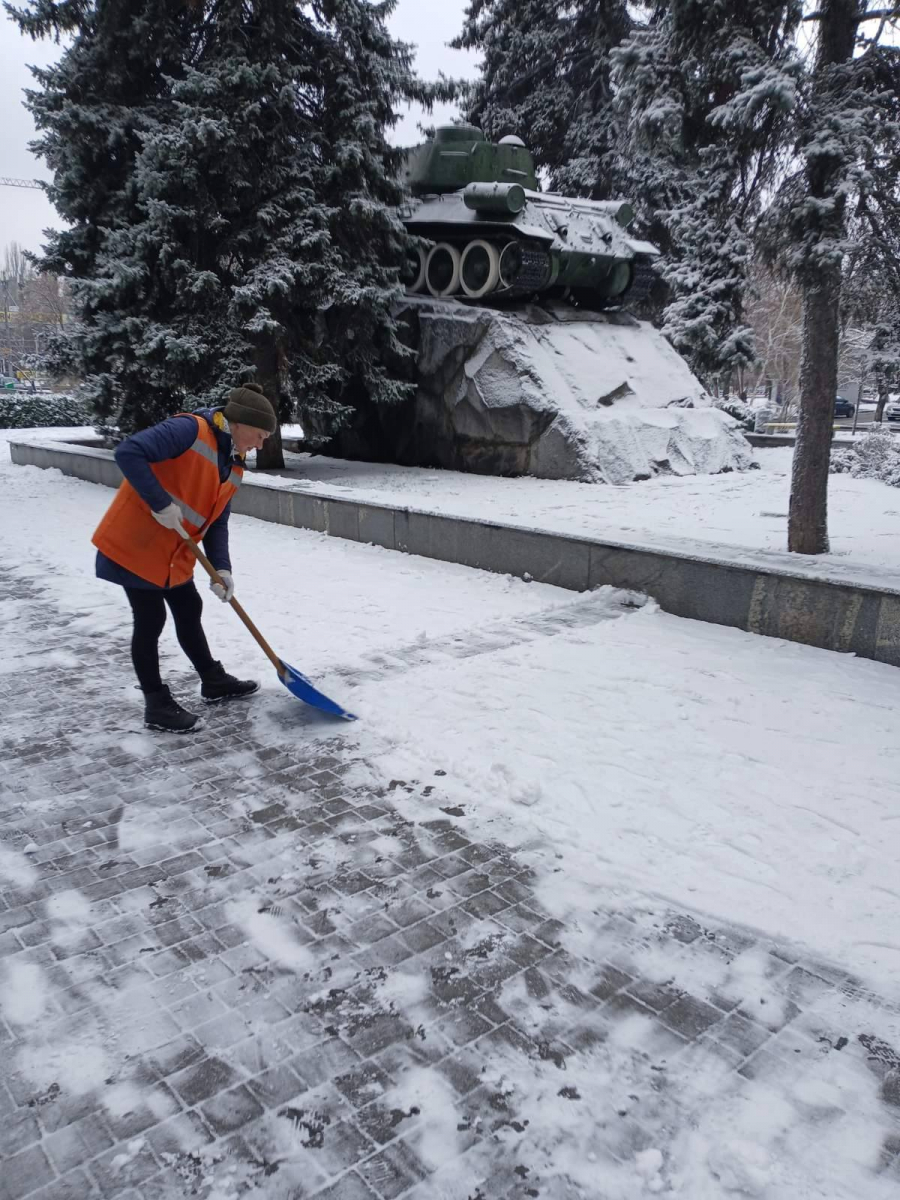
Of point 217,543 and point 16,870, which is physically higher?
point 217,543

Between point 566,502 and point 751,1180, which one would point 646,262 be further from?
point 751,1180

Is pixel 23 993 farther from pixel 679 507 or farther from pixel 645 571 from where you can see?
pixel 679 507

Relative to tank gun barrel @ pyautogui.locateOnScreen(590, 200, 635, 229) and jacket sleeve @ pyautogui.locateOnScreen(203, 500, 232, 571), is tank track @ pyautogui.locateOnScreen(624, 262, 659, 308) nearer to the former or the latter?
tank gun barrel @ pyautogui.locateOnScreen(590, 200, 635, 229)

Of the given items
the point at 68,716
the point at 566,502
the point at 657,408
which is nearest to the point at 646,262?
the point at 657,408

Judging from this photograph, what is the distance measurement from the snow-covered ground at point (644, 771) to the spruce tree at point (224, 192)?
611 centimetres

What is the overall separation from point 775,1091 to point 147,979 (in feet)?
5.34

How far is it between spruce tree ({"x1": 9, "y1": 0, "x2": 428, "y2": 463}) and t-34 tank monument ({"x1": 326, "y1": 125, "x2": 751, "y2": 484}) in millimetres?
1505

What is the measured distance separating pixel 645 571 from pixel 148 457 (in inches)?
139

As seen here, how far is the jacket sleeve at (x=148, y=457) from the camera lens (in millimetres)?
3643

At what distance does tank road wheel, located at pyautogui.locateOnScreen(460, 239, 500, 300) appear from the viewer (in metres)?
13.7

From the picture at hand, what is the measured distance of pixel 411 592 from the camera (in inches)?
256

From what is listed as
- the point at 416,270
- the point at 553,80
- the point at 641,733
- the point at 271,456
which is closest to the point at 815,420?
the point at 641,733

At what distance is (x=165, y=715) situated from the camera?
4.04 metres

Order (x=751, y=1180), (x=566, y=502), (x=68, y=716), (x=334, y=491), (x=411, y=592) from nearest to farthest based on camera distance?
(x=751, y=1180) → (x=68, y=716) → (x=411, y=592) → (x=334, y=491) → (x=566, y=502)
